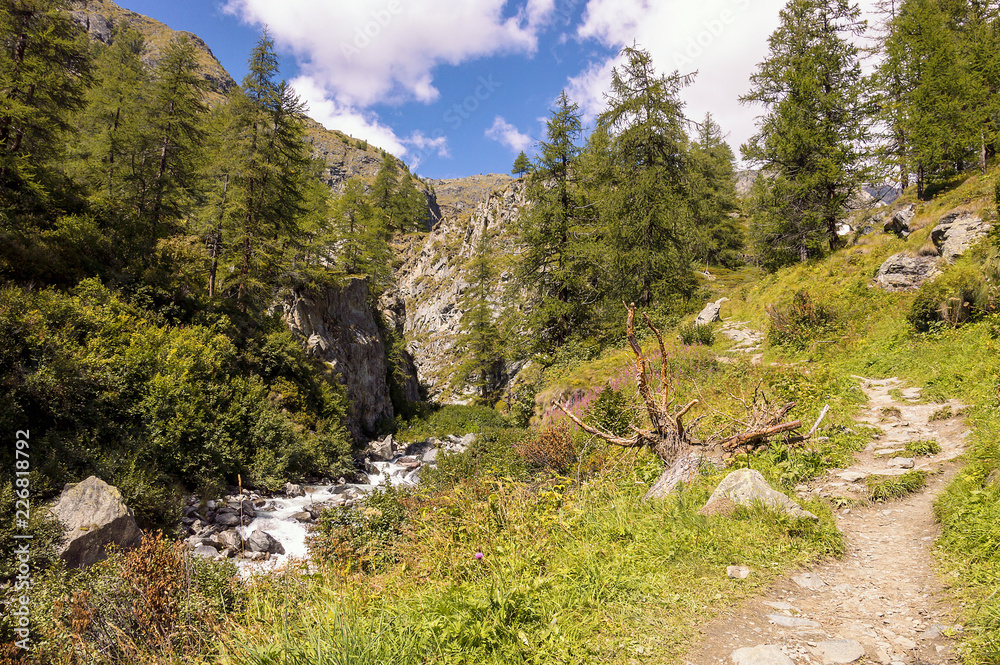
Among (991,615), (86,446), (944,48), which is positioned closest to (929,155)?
(944,48)

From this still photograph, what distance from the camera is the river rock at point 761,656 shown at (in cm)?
289

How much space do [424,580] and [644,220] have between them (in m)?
17.6

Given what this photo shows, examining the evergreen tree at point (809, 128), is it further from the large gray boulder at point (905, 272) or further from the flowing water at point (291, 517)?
the flowing water at point (291, 517)

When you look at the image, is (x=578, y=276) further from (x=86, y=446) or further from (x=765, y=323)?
(x=86, y=446)

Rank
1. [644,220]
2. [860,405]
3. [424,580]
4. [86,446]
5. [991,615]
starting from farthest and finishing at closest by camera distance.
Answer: [644,220], [86,446], [860,405], [424,580], [991,615]

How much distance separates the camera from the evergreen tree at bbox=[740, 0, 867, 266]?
1903cm

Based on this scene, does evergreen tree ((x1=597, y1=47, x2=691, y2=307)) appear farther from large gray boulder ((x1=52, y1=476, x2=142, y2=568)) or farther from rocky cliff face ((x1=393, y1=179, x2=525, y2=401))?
rocky cliff face ((x1=393, y1=179, x2=525, y2=401))

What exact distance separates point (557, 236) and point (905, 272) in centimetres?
1342

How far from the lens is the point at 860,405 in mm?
8602

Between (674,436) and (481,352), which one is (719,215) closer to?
(481,352)

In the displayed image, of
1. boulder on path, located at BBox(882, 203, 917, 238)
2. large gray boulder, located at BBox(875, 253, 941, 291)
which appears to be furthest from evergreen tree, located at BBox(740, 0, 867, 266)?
large gray boulder, located at BBox(875, 253, 941, 291)

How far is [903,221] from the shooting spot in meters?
16.6

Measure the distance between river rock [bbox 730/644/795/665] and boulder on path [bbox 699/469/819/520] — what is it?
81.7 inches

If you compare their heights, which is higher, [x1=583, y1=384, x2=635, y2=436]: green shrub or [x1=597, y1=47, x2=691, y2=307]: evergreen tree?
[x1=597, y1=47, x2=691, y2=307]: evergreen tree
